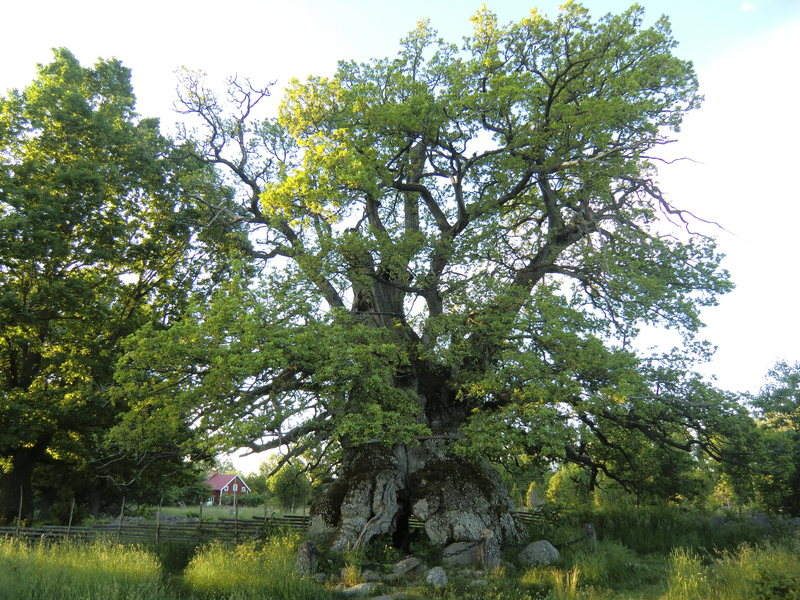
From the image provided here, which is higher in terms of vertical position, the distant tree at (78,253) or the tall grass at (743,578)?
the distant tree at (78,253)

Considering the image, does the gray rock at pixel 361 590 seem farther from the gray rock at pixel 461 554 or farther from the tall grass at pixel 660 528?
the tall grass at pixel 660 528

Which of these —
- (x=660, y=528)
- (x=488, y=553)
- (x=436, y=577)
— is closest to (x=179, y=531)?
(x=436, y=577)

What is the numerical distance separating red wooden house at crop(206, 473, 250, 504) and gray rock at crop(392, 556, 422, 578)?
53615 mm

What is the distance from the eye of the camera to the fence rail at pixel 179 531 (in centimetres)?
1709

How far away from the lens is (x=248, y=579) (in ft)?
32.1

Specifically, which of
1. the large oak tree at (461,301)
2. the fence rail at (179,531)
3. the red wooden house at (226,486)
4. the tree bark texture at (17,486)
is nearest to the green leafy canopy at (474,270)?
the large oak tree at (461,301)

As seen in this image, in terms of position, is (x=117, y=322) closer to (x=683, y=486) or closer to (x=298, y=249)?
(x=298, y=249)

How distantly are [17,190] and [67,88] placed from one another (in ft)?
16.7

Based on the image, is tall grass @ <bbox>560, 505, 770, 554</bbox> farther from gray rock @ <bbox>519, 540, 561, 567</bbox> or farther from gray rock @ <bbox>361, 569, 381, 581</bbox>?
gray rock @ <bbox>361, 569, 381, 581</bbox>

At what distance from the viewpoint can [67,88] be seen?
18781mm

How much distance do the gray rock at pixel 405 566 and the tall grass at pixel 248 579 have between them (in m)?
2.29

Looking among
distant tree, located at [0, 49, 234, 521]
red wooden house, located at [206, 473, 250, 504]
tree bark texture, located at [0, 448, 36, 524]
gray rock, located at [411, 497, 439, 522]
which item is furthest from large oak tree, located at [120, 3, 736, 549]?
red wooden house, located at [206, 473, 250, 504]

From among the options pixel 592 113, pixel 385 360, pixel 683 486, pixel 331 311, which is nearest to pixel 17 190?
pixel 331 311

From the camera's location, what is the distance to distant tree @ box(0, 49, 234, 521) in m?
17.1
